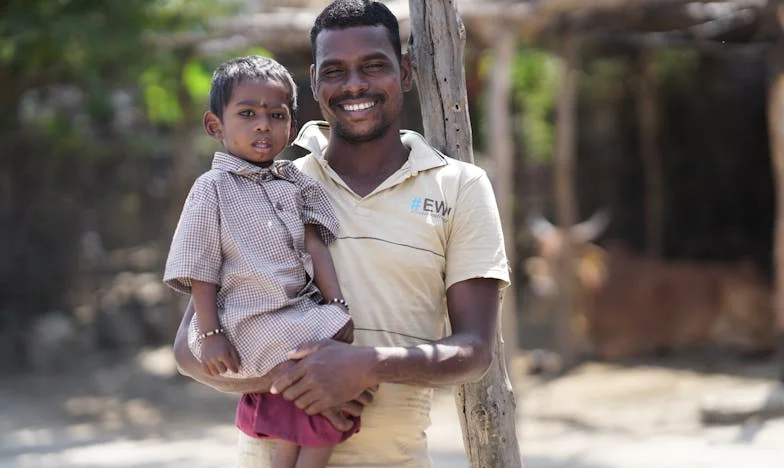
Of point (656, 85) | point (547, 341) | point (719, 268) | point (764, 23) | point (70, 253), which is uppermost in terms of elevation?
point (764, 23)

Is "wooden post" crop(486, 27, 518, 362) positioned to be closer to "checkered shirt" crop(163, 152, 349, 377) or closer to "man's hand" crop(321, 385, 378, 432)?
"checkered shirt" crop(163, 152, 349, 377)

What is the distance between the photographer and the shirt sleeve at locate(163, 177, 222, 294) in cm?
209

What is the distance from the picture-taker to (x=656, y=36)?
30.1ft

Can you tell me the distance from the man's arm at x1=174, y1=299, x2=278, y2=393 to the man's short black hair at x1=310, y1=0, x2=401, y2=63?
0.67m

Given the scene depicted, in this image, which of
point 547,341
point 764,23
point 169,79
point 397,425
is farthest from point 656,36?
point 397,425

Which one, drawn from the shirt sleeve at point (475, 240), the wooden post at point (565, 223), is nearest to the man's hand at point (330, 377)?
the shirt sleeve at point (475, 240)

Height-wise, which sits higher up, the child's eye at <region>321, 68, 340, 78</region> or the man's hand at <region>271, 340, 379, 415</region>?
the child's eye at <region>321, 68, 340, 78</region>

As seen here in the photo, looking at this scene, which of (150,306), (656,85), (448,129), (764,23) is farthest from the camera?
(656,85)

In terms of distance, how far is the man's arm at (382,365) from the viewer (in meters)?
1.92

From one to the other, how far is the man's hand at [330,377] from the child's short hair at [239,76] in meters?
0.63

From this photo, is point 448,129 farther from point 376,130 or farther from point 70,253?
point 70,253

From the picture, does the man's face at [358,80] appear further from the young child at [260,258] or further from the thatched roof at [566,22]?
the thatched roof at [566,22]

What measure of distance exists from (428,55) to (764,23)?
5.99m

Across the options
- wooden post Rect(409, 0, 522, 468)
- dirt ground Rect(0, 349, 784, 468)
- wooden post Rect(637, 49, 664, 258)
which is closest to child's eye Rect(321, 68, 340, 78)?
wooden post Rect(409, 0, 522, 468)
